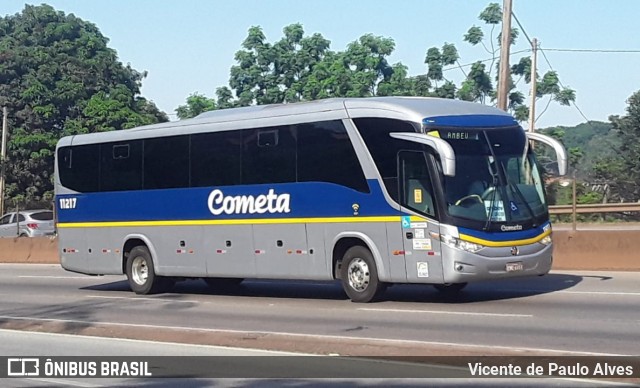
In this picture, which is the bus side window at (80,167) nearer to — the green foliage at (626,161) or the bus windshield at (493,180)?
the bus windshield at (493,180)

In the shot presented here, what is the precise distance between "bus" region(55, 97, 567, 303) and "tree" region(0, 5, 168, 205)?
109 ft

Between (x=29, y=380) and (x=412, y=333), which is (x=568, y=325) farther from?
(x=29, y=380)

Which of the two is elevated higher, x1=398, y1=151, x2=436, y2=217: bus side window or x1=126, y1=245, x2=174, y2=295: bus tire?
x1=398, y1=151, x2=436, y2=217: bus side window

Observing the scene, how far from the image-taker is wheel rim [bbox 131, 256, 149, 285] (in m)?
21.2

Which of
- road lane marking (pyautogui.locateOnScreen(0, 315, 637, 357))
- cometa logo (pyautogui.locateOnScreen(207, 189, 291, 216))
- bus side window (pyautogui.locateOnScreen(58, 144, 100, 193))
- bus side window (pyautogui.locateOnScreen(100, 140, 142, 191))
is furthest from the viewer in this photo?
bus side window (pyautogui.locateOnScreen(58, 144, 100, 193))

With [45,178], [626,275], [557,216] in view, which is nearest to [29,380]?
[626,275]

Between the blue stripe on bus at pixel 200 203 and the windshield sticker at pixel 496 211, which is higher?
the blue stripe on bus at pixel 200 203

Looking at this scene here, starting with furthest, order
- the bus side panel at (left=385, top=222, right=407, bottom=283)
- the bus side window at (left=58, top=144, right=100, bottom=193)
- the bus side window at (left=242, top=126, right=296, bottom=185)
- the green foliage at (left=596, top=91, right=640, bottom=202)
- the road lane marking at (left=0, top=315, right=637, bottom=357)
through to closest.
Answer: the green foliage at (left=596, top=91, right=640, bottom=202)
the bus side window at (left=58, top=144, right=100, bottom=193)
the bus side window at (left=242, top=126, right=296, bottom=185)
the bus side panel at (left=385, top=222, right=407, bottom=283)
the road lane marking at (left=0, top=315, right=637, bottom=357)

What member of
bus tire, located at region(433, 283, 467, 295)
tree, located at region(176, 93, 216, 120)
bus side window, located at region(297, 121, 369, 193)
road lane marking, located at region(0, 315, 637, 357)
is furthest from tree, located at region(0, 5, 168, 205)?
bus tire, located at region(433, 283, 467, 295)

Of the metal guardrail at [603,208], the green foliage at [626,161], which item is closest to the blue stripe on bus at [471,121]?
the metal guardrail at [603,208]

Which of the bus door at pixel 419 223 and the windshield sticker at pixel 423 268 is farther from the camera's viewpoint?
the windshield sticker at pixel 423 268

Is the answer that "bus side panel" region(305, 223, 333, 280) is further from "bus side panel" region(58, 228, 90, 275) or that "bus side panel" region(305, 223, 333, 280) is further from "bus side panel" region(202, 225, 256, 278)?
"bus side panel" region(58, 228, 90, 275)

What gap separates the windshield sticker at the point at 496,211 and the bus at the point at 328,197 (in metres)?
0.04

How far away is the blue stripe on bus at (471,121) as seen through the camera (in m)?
16.3
